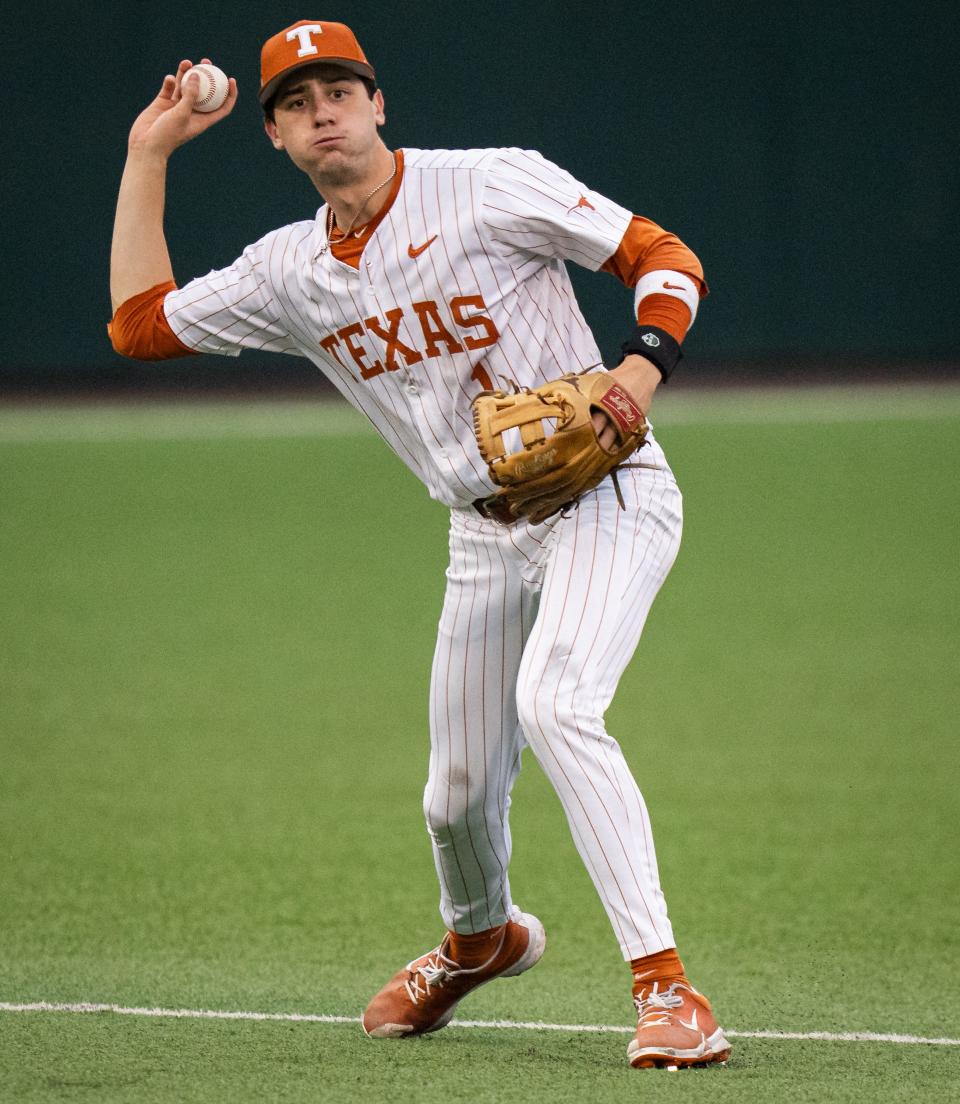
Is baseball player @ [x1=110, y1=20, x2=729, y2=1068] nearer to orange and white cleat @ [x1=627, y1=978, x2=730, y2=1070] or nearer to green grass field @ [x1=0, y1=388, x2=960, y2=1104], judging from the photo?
orange and white cleat @ [x1=627, y1=978, x2=730, y2=1070]

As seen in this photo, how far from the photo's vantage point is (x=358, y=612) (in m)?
9.87

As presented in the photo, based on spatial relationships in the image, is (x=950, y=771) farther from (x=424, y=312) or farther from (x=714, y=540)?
(x=714, y=540)

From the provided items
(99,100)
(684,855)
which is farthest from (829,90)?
(684,855)

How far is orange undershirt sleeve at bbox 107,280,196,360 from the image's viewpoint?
3957mm

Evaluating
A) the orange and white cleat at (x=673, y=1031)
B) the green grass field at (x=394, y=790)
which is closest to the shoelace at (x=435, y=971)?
the green grass field at (x=394, y=790)

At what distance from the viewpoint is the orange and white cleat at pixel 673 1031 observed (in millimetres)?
3203

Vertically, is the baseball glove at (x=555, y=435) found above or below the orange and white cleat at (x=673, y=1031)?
above

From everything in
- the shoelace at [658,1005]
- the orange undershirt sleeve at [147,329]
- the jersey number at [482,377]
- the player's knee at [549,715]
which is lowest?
the shoelace at [658,1005]

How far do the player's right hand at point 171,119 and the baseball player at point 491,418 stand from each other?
1.07ft

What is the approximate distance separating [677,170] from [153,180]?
556 inches

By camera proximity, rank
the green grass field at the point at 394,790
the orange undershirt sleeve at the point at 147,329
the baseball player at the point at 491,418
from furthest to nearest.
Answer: the orange undershirt sleeve at the point at 147,329 < the green grass field at the point at 394,790 < the baseball player at the point at 491,418

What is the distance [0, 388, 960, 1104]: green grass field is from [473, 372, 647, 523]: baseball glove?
1080 millimetres

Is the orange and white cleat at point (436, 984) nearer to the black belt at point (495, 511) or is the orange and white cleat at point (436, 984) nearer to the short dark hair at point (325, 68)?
the black belt at point (495, 511)

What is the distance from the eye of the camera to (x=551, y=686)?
331 cm
